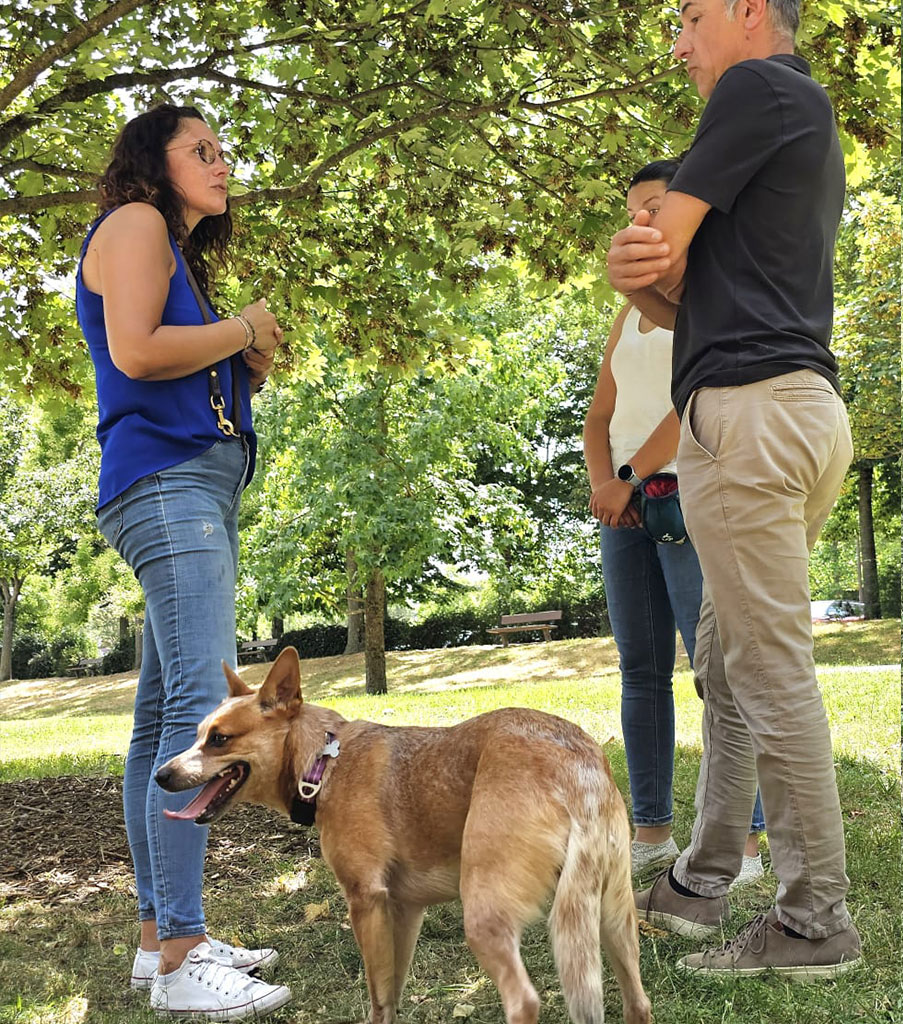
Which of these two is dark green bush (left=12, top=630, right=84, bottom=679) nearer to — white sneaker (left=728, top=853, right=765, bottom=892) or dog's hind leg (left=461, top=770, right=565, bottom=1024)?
white sneaker (left=728, top=853, right=765, bottom=892)

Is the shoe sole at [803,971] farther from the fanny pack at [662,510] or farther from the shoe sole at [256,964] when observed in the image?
the fanny pack at [662,510]

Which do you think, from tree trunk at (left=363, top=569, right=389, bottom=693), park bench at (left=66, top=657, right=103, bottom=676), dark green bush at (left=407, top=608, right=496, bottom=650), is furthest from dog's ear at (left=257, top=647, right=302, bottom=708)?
park bench at (left=66, top=657, right=103, bottom=676)

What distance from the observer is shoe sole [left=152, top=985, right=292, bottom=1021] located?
3215mm

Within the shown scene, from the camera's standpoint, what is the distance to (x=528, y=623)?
3133 centimetres

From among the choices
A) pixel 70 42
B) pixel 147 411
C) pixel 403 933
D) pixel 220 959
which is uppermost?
pixel 70 42

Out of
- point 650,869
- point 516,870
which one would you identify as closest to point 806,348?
point 516,870

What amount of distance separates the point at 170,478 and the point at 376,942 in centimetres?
165

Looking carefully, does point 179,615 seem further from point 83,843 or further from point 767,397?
point 83,843

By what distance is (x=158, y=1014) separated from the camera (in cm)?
329

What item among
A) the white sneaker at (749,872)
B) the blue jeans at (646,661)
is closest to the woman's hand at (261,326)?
the blue jeans at (646,661)

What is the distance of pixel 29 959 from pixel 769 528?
11.1 feet

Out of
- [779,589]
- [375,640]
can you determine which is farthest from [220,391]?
[375,640]

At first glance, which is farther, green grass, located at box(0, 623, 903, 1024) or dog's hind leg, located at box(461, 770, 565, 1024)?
green grass, located at box(0, 623, 903, 1024)

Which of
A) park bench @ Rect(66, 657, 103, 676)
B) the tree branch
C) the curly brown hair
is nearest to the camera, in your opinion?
the curly brown hair
